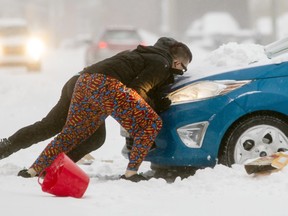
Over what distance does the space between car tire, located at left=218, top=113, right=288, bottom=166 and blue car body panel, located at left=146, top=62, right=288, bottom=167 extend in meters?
0.07

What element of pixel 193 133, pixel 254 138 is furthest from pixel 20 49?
pixel 254 138

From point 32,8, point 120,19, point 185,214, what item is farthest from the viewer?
point 32,8

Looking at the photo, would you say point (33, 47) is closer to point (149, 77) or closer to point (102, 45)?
point (102, 45)

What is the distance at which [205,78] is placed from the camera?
223 inches

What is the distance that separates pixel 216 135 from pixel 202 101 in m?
0.29

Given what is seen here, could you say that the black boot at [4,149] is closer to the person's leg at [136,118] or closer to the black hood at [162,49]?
the person's leg at [136,118]

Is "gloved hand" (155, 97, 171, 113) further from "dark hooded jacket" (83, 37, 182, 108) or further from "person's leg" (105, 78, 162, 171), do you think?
"person's leg" (105, 78, 162, 171)

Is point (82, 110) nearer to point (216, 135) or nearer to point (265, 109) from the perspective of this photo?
point (216, 135)

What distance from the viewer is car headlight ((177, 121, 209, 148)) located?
5531mm

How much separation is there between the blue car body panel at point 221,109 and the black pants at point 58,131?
750 millimetres

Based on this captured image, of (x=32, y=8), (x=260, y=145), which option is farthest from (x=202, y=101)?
(x=32, y=8)

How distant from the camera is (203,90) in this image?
221 inches

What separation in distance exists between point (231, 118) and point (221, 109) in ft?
0.35

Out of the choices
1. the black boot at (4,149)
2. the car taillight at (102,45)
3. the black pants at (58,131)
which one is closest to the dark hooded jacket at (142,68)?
the black pants at (58,131)
